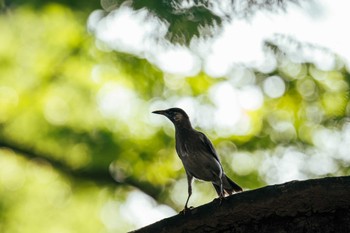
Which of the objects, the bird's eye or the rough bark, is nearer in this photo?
the rough bark

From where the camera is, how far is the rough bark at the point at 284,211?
161 inches

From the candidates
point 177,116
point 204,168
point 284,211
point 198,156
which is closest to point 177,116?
point 177,116

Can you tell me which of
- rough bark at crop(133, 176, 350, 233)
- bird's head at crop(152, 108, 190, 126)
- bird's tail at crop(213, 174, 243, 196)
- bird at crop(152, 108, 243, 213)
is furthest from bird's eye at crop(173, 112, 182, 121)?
rough bark at crop(133, 176, 350, 233)

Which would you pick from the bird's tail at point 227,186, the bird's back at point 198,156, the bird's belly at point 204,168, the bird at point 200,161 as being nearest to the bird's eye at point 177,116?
the bird at point 200,161

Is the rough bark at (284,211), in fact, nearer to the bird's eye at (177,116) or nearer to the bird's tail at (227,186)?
the bird's tail at (227,186)

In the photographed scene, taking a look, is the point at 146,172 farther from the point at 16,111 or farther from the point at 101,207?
the point at 16,111

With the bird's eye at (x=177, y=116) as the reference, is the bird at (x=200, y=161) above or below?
below

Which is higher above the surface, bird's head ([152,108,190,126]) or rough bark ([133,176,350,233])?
rough bark ([133,176,350,233])

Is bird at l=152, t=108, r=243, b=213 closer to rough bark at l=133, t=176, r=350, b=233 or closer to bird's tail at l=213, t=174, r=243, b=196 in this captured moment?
bird's tail at l=213, t=174, r=243, b=196

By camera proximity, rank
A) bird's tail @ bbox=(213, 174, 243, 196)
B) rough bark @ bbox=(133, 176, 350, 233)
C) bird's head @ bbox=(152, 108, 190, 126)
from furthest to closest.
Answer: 1. bird's head @ bbox=(152, 108, 190, 126)
2. bird's tail @ bbox=(213, 174, 243, 196)
3. rough bark @ bbox=(133, 176, 350, 233)

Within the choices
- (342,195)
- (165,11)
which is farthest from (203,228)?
(165,11)

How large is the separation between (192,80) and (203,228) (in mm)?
7478

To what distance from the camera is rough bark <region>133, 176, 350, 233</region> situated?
4.09 m

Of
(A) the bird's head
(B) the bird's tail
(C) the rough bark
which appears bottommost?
(B) the bird's tail
